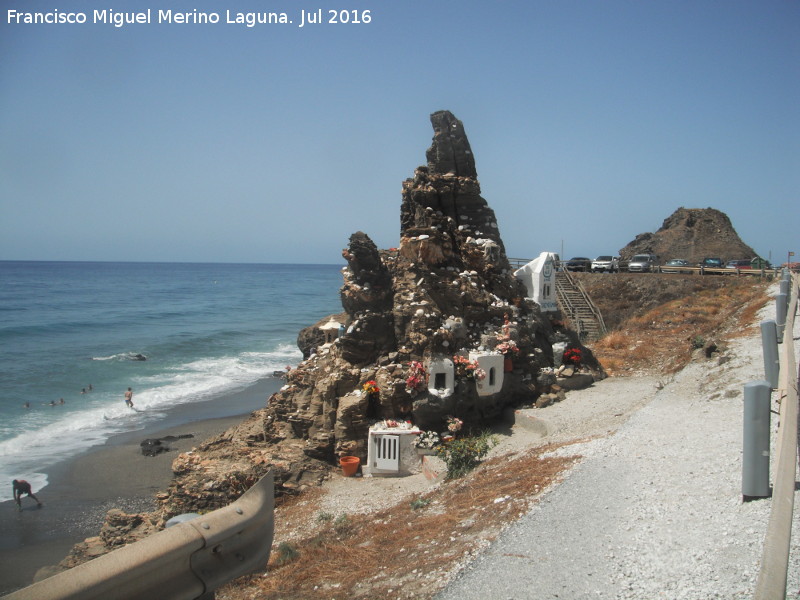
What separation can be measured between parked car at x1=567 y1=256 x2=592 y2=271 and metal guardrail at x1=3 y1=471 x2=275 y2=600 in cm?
4137

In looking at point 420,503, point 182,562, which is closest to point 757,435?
point 182,562

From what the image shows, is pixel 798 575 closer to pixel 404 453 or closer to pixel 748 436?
pixel 748 436

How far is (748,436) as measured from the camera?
490cm

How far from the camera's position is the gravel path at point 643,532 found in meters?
4.34

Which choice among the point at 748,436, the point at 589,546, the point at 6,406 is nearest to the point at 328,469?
the point at 589,546

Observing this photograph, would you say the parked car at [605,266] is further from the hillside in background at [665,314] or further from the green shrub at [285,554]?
the green shrub at [285,554]

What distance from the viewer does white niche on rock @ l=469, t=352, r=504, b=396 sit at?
14336mm

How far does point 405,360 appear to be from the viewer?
14438mm

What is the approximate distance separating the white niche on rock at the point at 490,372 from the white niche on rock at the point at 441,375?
0.71m

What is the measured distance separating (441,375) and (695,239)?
134ft

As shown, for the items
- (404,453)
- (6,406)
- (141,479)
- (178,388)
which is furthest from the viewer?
(178,388)

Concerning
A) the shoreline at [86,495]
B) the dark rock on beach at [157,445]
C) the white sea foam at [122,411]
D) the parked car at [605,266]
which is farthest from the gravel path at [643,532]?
the parked car at [605,266]

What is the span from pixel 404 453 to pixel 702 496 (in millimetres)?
8155

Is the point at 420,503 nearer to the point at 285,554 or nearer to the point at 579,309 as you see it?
the point at 285,554
